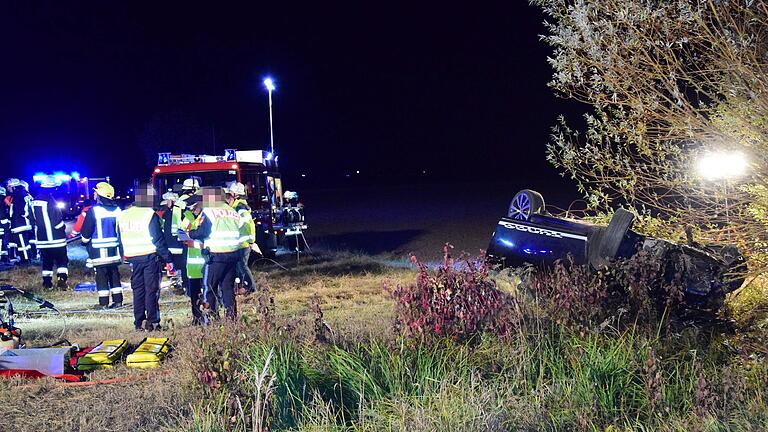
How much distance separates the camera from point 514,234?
651cm

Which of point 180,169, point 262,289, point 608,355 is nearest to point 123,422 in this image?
point 262,289

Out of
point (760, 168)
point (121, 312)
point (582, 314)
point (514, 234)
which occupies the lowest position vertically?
point (121, 312)

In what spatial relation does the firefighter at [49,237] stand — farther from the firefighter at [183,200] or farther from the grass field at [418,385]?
the grass field at [418,385]

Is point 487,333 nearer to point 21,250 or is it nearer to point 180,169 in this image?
point 180,169

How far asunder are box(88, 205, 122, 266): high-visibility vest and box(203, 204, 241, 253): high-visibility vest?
2111 millimetres

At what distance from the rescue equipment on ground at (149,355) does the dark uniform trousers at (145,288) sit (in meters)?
1.30

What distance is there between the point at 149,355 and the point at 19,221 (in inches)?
324

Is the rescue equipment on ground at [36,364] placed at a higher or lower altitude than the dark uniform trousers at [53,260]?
lower

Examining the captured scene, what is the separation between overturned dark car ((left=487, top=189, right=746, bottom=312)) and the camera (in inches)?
208

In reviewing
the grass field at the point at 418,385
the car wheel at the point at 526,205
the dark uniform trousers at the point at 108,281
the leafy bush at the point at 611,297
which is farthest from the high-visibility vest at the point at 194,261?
the leafy bush at the point at 611,297

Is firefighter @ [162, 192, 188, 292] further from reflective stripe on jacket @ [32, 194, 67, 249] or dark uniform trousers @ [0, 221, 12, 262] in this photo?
dark uniform trousers @ [0, 221, 12, 262]

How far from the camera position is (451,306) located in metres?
4.70

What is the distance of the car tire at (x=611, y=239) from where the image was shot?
5586 mm

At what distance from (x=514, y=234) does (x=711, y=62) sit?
2331 mm
